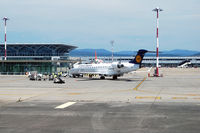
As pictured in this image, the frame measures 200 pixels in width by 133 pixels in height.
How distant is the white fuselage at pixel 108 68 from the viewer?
5203 cm

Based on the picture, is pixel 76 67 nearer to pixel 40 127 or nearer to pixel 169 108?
pixel 169 108

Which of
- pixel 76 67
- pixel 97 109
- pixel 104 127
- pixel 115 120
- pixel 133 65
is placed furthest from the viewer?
pixel 76 67

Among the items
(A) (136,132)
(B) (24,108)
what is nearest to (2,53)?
(B) (24,108)

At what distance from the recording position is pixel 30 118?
50.0ft

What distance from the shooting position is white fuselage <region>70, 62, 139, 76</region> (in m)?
52.0

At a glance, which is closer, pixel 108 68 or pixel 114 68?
pixel 114 68

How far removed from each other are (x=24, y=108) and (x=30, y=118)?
3.96 meters

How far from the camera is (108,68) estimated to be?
5612cm

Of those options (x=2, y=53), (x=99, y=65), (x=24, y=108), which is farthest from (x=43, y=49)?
(x=24, y=108)

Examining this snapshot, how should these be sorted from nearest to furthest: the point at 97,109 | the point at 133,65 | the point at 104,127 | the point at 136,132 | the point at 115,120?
1. the point at 136,132
2. the point at 104,127
3. the point at 115,120
4. the point at 97,109
5. the point at 133,65

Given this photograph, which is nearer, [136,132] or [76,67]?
[136,132]

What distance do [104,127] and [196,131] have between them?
407 centimetres

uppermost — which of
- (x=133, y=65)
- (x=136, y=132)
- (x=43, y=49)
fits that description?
(x=43, y=49)

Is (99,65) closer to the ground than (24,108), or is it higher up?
higher up
